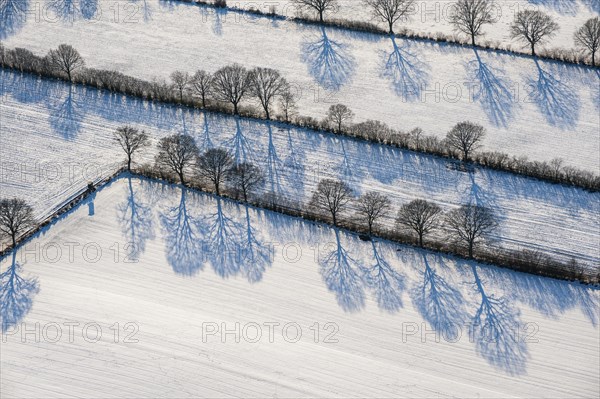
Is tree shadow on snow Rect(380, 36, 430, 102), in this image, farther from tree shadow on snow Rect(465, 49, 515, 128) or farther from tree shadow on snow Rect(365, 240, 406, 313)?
tree shadow on snow Rect(365, 240, 406, 313)

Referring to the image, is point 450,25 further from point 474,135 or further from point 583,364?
point 583,364

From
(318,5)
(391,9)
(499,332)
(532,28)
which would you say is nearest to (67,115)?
(318,5)

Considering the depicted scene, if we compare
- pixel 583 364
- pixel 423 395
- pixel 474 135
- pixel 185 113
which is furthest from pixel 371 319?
pixel 185 113

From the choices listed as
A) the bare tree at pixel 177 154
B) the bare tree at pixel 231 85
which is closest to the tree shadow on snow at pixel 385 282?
the bare tree at pixel 177 154

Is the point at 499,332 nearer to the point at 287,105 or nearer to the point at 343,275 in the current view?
the point at 343,275

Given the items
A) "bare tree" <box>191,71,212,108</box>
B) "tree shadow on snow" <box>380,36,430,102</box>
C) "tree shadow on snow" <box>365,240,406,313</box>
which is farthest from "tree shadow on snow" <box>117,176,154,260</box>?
"tree shadow on snow" <box>380,36,430,102</box>

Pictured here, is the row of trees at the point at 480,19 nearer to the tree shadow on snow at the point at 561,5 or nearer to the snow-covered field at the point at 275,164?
the tree shadow on snow at the point at 561,5
